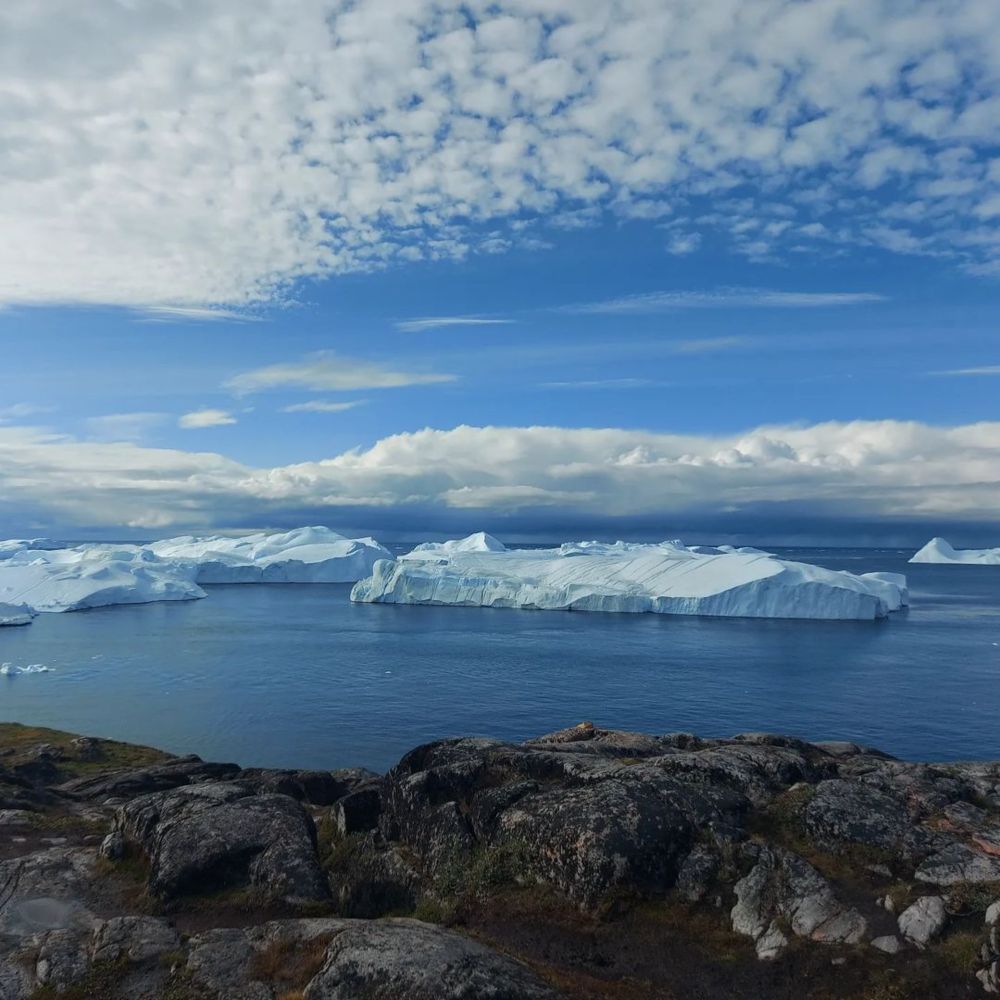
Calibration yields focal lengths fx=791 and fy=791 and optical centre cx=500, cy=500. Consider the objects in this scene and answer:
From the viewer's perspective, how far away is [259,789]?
1872cm

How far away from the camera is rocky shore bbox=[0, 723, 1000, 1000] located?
967cm

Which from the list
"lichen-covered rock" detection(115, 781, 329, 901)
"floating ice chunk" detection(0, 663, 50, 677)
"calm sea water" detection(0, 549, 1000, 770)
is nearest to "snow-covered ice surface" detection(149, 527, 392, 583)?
"calm sea water" detection(0, 549, 1000, 770)

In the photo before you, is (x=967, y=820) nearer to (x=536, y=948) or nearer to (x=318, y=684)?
(x=536, y=948)

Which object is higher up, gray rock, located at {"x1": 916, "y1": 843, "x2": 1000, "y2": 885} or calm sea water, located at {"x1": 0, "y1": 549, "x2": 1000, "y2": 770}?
gray rock, located at {"x1": 916, "y1": 843, "x2": 1000, "y2": 885}

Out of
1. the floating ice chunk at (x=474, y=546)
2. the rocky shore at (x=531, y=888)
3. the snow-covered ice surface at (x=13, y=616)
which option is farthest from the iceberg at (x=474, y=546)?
the rocky shore at (x=531, y=888)

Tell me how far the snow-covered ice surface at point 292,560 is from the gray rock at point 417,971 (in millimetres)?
138225

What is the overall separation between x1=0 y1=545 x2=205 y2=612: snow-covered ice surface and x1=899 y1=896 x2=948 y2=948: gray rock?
110 m

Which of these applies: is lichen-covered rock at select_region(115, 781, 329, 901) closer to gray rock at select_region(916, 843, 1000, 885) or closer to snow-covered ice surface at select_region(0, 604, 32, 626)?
gray rock at select_region(916, 843, 1000, 885)

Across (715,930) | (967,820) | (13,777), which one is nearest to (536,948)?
(715,930)

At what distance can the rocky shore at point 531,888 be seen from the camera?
9.67 metres

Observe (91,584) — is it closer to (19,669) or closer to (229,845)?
(19,669)

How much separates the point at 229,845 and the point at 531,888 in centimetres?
521

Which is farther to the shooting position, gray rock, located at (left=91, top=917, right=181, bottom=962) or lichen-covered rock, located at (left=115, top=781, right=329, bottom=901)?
lichen-covered rock, located at (left=115, top=781, right=329, bottom=901)

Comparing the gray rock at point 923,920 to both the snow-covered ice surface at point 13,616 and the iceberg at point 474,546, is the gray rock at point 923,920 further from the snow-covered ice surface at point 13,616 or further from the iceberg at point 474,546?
the iceberg at point 474,546
